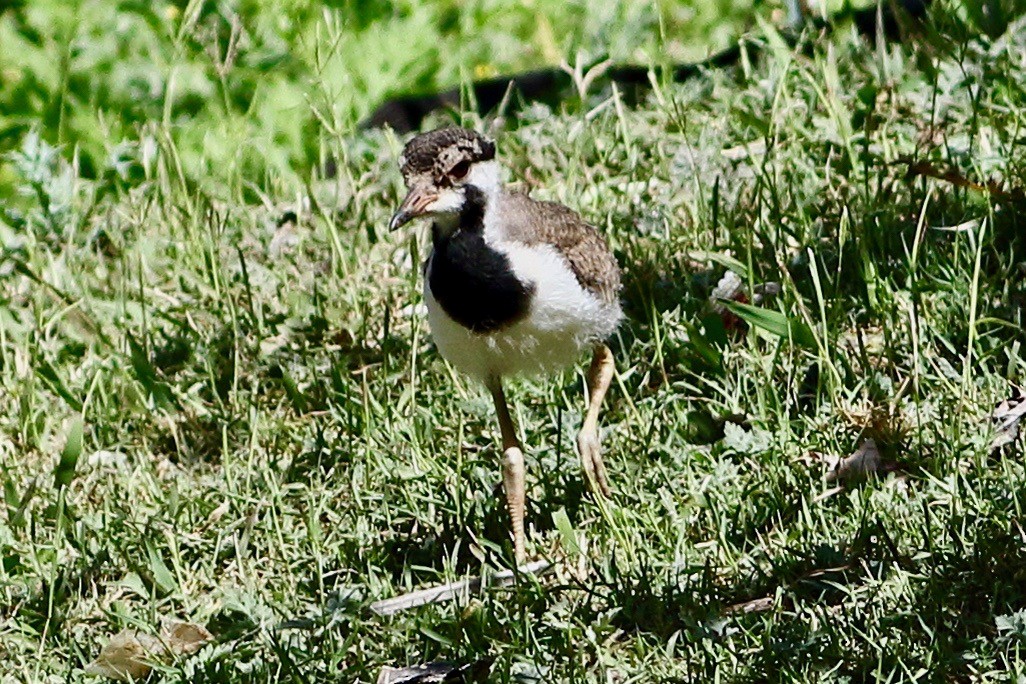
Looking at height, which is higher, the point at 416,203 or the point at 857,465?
the point at 416,203

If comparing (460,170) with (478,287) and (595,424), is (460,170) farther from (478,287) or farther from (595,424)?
(595,424)

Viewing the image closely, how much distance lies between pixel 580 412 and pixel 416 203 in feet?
3.76

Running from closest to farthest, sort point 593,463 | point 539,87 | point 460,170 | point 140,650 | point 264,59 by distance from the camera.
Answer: point 140,650 < point 460,170 < point 593,463 < point 539,87 < point 264,59

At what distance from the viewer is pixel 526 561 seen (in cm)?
466

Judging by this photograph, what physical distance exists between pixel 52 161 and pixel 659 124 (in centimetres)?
273

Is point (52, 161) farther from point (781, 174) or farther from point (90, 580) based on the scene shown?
point (781, 174)

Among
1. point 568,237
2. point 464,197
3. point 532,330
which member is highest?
point 464,197

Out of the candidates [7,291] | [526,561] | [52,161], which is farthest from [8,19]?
[526,561]

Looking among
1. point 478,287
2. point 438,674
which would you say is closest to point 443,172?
point 478,287

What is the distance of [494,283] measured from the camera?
4.51 meters

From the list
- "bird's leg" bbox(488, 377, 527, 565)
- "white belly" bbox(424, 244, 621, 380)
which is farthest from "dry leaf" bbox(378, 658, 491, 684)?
"white belly" bbox(424, 244, 621, 380)

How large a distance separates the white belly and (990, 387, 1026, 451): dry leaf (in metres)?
1.27

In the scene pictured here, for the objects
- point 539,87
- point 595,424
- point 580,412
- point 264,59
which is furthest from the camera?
point 264,59

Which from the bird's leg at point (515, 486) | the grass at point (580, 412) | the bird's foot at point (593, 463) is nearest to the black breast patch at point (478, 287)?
the bird's leg at point (515, 486)
